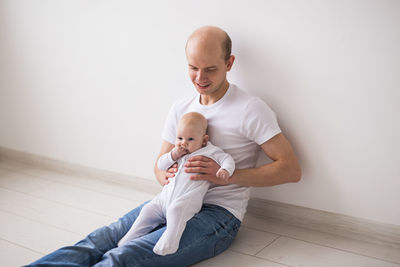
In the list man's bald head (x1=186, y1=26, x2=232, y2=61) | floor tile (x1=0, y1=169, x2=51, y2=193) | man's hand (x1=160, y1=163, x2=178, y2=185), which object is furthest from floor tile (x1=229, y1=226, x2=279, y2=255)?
floor tile (x1=0, y1=169, x2=51, y2=193)

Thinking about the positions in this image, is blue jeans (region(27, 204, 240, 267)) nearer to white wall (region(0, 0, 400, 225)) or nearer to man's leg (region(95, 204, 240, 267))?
man's leg (region(95, 204, 240, 267))

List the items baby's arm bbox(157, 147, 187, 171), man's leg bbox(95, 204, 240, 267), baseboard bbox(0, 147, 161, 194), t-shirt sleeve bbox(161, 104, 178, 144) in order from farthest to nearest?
baseboard bbox(0, 147, 161, 194)
t-shirt sleeve bbox(161, 104, 178, 144)
baby's arm bbox(157, 147, 187, 171)
man's leg bbox(95, 204, 240, 267)

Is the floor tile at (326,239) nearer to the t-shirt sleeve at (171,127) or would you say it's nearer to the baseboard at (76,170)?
the t-shirt sleeve at (171,127)

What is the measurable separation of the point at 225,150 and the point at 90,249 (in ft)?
2.23

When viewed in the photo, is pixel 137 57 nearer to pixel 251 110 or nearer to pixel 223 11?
pixel 223 11

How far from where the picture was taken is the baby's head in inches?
67.6

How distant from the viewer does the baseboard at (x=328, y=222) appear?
1773 millimetres

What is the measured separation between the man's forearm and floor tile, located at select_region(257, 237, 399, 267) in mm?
278

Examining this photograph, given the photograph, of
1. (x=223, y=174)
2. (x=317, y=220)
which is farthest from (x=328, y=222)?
(x=223, y=174)

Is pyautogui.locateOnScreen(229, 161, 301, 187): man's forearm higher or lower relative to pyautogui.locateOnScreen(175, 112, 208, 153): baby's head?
lower

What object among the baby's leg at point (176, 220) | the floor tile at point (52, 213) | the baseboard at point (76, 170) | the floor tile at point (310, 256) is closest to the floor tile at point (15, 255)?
the floor tile at point (52, 213)

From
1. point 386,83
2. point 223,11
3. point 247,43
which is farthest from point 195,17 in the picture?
point 386,83

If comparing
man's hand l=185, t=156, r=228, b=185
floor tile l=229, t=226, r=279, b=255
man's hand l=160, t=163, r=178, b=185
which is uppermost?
man's hand l=185, t=156, r=228, b=185

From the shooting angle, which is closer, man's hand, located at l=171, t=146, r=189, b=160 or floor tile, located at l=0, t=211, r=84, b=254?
man's hand, located at l=171, t=146, r=189, b=160
